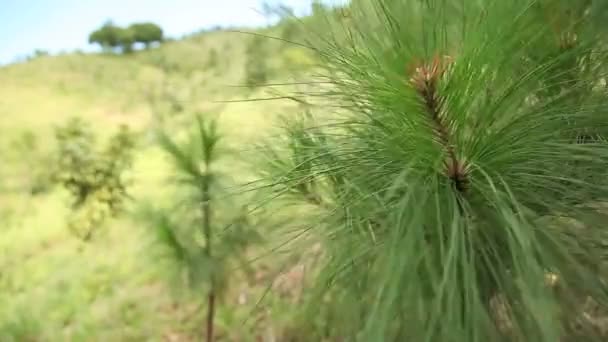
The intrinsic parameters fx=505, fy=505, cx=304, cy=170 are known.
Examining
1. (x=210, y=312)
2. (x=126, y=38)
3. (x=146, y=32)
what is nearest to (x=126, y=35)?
(x=126, y=38)

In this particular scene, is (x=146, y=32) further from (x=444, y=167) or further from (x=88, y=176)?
(x=444, y=167)

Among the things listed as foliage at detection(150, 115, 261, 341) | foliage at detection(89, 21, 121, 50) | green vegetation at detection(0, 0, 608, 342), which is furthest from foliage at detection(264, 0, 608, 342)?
foliage at detection(89, 21, 121, 50)

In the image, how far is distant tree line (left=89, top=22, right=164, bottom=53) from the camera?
10.7 feet

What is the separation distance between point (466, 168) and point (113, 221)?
1.56m

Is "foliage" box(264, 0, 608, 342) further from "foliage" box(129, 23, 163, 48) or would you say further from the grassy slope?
"foliage" box(129, 23, 163, 48)

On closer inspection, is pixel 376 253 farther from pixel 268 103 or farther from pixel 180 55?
pixel 180 55

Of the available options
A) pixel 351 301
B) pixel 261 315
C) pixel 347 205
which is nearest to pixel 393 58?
pixel 347 205

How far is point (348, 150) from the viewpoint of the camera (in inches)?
17.2

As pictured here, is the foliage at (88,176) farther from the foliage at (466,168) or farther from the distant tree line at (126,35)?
the distant tree line at (126,35)

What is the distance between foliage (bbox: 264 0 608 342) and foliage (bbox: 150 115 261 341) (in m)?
0.50

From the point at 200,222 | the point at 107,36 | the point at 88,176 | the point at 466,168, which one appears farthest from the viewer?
the point at 107,36

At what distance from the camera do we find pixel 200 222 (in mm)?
961

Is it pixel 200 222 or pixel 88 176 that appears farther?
pixel 88 176

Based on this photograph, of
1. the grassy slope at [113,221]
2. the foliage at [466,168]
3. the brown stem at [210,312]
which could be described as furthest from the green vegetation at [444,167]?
the brown stem at [210,312]
